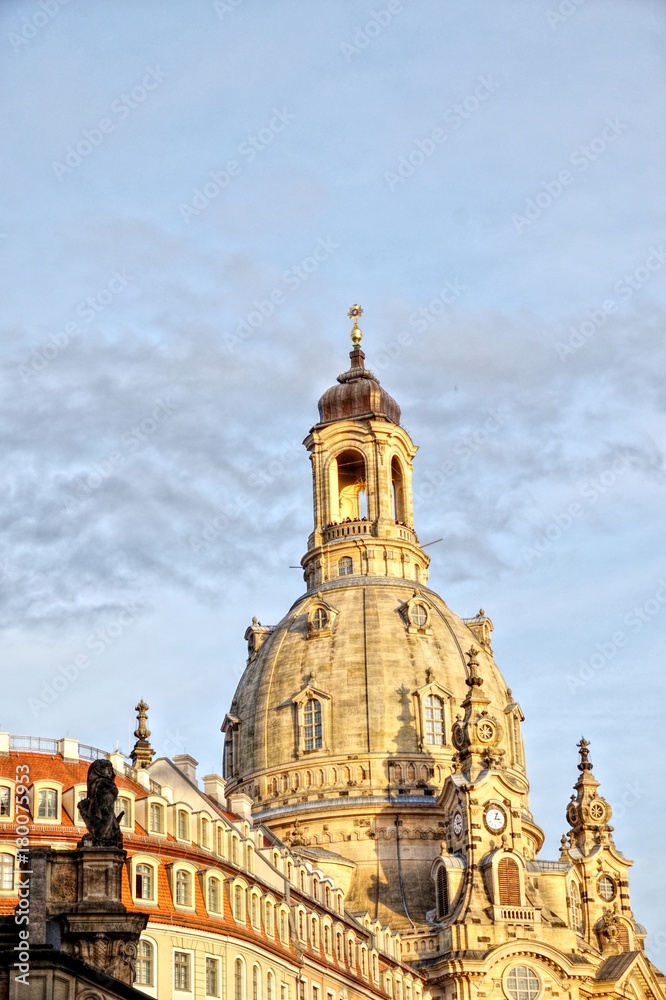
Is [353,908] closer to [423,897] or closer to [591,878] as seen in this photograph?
[423,897]

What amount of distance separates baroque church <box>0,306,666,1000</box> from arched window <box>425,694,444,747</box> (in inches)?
6.2

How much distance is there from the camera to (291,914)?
91.4 m

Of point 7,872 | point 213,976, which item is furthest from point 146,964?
point 7,872

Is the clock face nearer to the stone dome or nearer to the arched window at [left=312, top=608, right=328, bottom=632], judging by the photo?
the stone dome

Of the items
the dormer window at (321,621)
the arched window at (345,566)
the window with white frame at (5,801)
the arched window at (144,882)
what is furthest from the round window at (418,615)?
the window with white frame at (5,801)

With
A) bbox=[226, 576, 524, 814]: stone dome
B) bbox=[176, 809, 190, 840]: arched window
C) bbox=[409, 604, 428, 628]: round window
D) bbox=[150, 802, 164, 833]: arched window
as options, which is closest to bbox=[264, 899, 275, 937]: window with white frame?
bbox=[176, 809, 190, 840]: arched window

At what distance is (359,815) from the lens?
434 feet

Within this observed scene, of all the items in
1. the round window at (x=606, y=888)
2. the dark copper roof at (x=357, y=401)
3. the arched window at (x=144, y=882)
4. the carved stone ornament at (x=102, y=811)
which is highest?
the dark copper roof at (x=357, y=401)

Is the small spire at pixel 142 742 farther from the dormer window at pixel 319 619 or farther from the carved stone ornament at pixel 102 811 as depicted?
the carved stone ornament at pixel 102 811

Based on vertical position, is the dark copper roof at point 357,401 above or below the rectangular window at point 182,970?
above

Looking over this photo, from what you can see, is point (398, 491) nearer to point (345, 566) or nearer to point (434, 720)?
point (345, 566)

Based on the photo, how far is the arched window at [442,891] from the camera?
124 metres

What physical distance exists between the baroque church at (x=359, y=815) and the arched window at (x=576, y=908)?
34 centimetres

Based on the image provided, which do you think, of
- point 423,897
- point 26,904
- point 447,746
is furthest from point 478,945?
point 26,904
